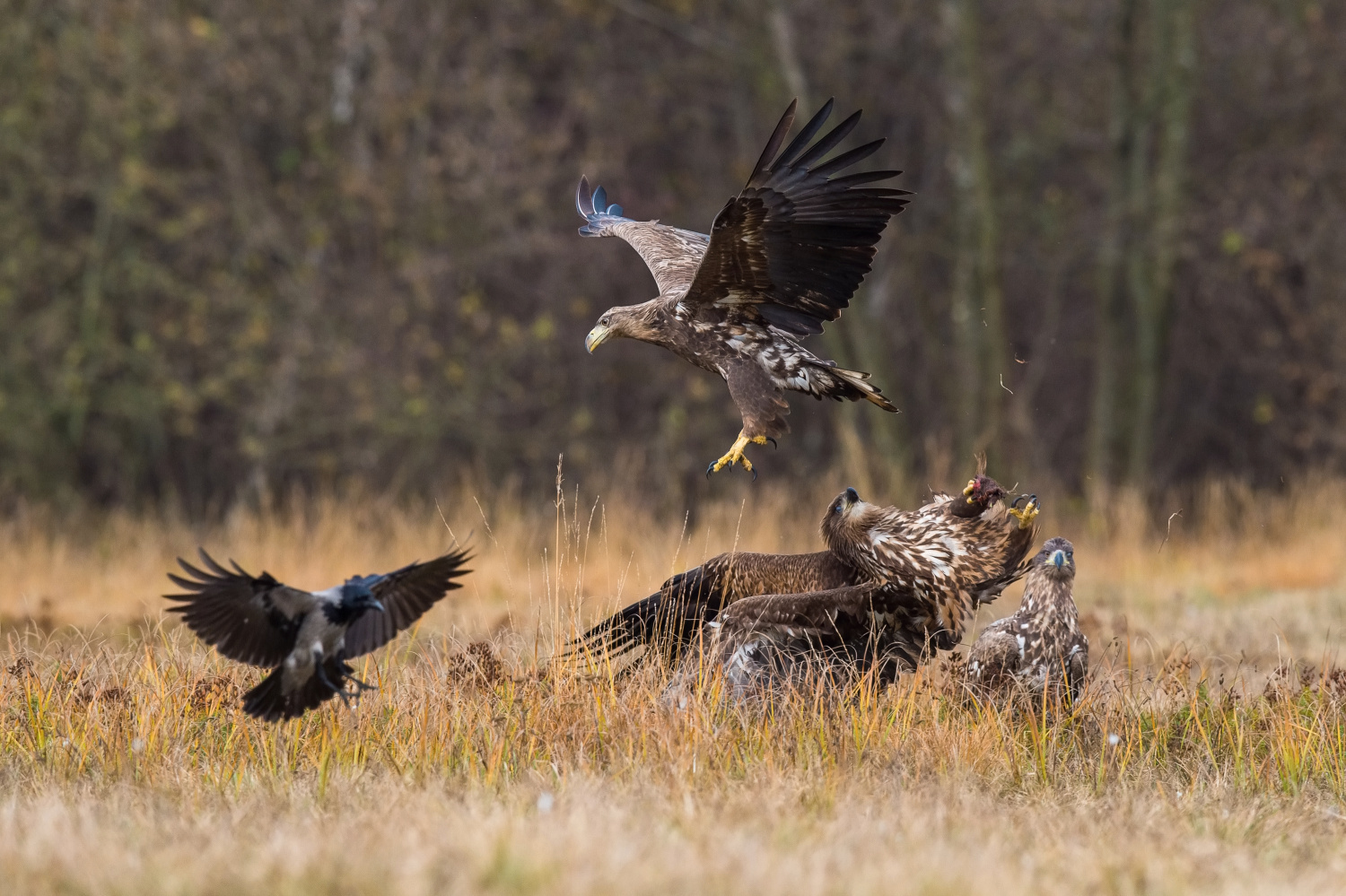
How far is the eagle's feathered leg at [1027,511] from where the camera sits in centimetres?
542

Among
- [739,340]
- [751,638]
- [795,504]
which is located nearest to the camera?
[751,638]

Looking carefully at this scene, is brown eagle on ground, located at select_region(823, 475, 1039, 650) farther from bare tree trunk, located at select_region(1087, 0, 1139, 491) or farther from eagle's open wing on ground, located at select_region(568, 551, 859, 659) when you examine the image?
bare tree trunk, located at select_region(1087, 0, 1139, 491)

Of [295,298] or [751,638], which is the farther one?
[295,298]

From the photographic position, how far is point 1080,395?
64.0 feet

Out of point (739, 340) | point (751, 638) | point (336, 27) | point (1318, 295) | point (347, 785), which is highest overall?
point (336, 27)

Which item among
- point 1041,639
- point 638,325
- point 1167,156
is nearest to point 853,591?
point 1041,639

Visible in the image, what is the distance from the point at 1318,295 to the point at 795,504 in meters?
6.00

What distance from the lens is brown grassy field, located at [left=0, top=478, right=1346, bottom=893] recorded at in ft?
12.0

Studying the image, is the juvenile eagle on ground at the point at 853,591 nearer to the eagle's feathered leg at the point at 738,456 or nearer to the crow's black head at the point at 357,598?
the eagle's feathered leg at the point at 738,456

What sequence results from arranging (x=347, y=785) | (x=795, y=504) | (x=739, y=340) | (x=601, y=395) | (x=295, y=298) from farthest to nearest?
(x=601, y=395), (x=295, y=298), (x=795, y=504), (x=739, y=340), (x=347, y=785)

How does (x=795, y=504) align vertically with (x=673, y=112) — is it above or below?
below

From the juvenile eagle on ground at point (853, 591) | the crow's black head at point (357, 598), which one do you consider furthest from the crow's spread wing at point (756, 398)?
the crow's black head at point (357, 598)

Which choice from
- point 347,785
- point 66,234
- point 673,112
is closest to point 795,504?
point 673,112

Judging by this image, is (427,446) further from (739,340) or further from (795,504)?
(739,340)
